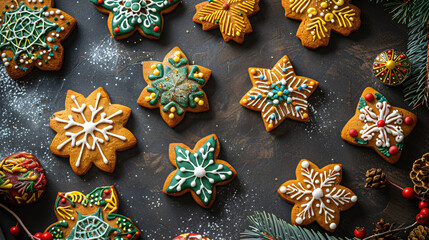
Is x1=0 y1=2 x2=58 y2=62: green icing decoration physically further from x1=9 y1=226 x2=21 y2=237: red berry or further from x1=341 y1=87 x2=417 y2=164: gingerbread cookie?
x1=341 y1=87 x2=417 y2=164: gingerbread cookie

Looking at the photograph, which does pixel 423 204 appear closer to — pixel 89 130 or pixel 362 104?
pixel 362 104

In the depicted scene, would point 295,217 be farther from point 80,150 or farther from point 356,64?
point 80,150

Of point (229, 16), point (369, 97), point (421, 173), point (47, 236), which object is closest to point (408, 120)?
point (369, 97)

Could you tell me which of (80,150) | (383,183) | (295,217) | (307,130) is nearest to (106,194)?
(80,150)

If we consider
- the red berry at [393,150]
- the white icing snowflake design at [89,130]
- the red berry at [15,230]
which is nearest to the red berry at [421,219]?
the red berry at [393,150]

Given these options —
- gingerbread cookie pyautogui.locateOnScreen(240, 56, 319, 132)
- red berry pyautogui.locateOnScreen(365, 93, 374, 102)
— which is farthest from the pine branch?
red berry pyautogui.locateOnScreen(365, 93, 374, 102)

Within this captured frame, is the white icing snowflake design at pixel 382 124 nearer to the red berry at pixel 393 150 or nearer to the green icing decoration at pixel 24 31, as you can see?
the red berry at pixel 393 150
